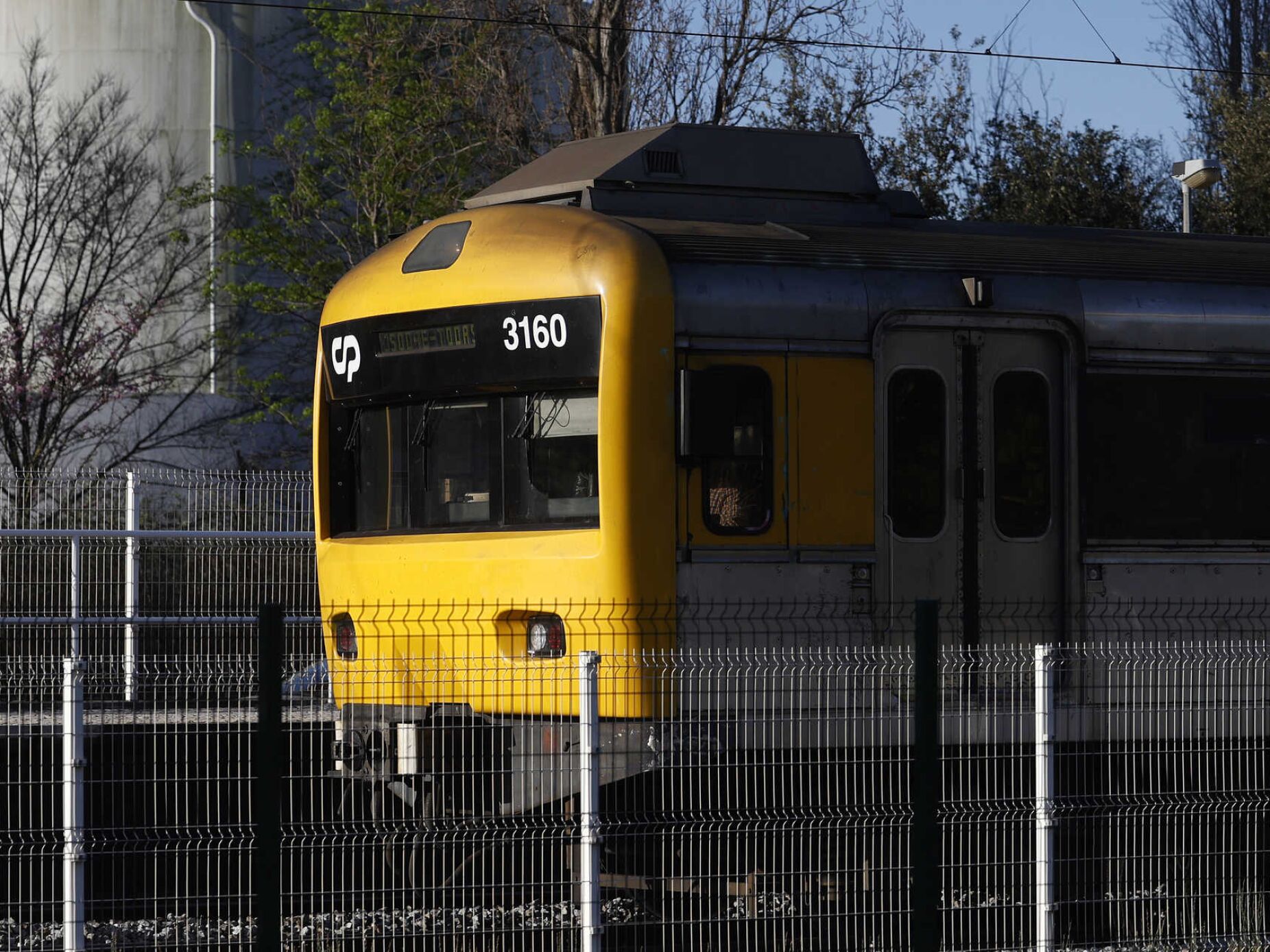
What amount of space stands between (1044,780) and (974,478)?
8.00 feet

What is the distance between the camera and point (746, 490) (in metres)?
9.38

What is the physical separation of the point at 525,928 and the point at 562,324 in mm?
3161

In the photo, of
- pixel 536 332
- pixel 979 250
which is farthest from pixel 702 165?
pixel 536 332

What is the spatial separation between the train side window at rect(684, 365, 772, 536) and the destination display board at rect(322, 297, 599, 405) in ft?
1.77

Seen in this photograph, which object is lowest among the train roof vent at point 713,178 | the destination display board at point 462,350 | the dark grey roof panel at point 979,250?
the destination display board at point 462,350

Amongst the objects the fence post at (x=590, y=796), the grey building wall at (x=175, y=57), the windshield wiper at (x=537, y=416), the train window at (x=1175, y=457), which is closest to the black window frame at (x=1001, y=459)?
the train window at (x=1175, y=457)

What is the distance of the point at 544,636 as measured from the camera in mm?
9383

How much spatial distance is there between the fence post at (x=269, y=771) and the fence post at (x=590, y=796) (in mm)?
1147

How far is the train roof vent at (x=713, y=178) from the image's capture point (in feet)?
34.3

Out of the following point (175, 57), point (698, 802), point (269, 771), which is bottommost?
point (698, 802)

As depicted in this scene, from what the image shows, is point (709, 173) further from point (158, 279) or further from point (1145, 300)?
point (158, 279)

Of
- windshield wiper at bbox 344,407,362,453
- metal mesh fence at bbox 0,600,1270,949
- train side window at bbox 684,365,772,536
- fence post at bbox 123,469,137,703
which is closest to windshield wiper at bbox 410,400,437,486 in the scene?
windshield wiper at bbox 344,407,362,453

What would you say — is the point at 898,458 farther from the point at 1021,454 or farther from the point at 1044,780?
the point at 1044,780

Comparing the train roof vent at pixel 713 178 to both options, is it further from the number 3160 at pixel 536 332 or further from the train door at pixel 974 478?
→ the train door at pixel 974 478
